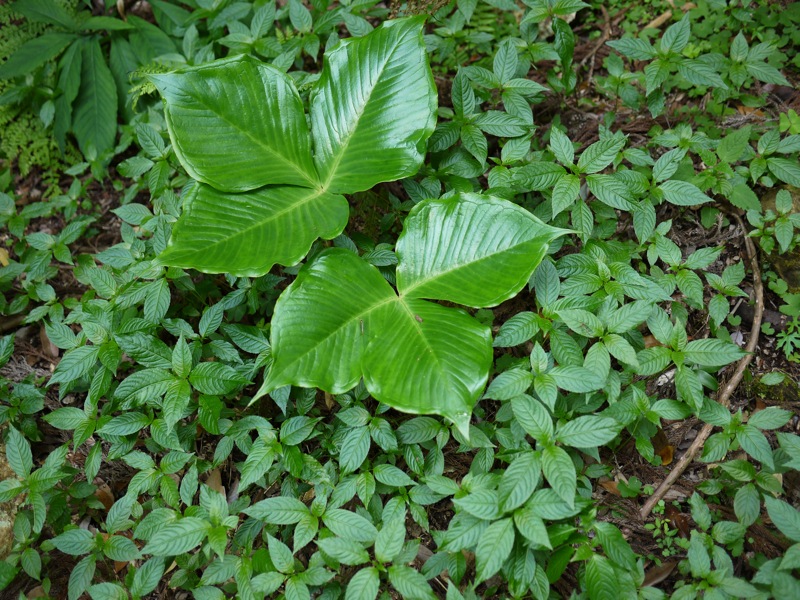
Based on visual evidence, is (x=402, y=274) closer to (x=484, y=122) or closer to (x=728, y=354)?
(x=484, y=122)

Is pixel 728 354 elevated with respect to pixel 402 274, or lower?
lower

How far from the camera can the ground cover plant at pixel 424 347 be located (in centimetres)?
202

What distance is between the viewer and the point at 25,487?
2.36 meters

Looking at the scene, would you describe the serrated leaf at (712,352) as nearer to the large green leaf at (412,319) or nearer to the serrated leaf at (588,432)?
the serrated leaf at (588,432)

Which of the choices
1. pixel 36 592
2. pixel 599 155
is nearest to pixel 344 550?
pixel 36 592

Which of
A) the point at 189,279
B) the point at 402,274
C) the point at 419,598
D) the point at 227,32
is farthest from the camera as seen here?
the point at 227,32

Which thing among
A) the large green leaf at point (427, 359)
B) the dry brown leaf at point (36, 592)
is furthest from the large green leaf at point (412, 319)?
the dry brown leaf at point (36, 592)

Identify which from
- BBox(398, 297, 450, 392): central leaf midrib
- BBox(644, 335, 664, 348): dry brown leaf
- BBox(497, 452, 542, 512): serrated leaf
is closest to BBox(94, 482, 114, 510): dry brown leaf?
BBox(398, 297, 450, 392): central leaf midrib

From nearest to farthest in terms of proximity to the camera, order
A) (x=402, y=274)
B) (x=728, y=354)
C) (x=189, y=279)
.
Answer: (x=728, y=354) → (x=402, y=274) → (x=189, y=279)

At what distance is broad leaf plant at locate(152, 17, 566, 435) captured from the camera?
2018 mm

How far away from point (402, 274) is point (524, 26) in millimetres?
1513

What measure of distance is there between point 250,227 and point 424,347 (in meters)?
0.84

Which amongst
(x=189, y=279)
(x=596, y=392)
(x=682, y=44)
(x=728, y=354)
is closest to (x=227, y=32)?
(x=189, y=279)

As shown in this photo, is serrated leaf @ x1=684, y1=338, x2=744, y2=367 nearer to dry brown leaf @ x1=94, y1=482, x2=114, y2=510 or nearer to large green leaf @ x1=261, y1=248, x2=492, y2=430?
large green leaf @ x1=261, y1=248, x2=492, y2=430
